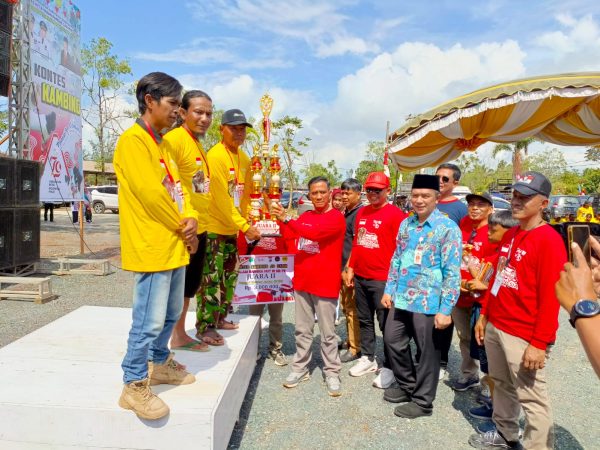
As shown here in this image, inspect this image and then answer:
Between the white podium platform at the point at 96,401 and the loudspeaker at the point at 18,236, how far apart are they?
4484mm

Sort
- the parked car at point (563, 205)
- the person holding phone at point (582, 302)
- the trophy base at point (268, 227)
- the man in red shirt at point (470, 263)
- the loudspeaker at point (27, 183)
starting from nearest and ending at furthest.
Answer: the person holding phone at point (582, 302) → the man in red shirt at point (470, 263) → the trophy base at point (268, 227) → the loudspeaker at point (27, 183) → the parked car at point (563, 205)

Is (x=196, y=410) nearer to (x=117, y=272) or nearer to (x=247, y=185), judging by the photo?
(x=247, y=185)

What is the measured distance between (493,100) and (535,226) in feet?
6.22

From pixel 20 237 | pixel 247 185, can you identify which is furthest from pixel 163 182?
pixel 20 237

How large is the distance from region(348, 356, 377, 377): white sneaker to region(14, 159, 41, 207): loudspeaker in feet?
20.2

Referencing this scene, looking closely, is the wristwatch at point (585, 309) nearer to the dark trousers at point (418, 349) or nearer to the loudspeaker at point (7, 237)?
the dark trousers at point (418, 349)

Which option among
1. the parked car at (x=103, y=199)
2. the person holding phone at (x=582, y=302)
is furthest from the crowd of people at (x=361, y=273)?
the parked car at (x=103, y=199)

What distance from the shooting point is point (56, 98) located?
770 centimetres

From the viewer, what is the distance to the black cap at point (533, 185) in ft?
7.84

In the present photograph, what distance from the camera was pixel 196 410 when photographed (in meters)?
2.17

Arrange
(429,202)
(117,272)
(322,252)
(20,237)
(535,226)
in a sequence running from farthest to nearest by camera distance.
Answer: (117,272) → (20,237) → (322,252) → (429,202) → (535,226)

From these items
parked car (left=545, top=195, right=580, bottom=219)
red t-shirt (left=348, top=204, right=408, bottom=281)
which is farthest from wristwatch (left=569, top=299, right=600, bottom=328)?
parked car (left=545, top=195, right=580, bottom=219)

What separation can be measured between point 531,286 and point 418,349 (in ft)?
3.77

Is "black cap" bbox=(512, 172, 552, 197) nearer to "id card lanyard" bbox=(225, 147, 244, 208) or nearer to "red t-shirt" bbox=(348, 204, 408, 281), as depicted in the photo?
"red t-shirt" bbox=(348, 204, 408, 281)
